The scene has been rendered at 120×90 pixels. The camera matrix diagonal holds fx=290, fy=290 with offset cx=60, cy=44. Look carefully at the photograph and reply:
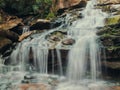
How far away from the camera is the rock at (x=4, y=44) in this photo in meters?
15.8

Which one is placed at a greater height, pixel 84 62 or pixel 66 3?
pixel 66 3

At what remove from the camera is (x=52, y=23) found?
57.3 ft

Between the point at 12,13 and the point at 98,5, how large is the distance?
247 inches

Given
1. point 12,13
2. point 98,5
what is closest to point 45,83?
point 98,5

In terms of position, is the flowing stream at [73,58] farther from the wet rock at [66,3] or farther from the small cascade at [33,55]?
the wet rock at [66,3]

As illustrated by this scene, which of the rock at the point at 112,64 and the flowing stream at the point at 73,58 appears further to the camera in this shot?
the flowing stream at the point at 73,58

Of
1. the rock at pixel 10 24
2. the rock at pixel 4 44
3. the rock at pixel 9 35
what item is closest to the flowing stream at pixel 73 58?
the rock at pixel 4 44

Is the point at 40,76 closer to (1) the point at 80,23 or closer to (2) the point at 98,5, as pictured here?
(1) the point at 80,23

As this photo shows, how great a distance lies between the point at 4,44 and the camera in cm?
1584

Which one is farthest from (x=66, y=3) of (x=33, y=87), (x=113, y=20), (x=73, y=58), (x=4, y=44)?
(x=33, y=87)

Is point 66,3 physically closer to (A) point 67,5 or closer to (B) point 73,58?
(A) point 67,5

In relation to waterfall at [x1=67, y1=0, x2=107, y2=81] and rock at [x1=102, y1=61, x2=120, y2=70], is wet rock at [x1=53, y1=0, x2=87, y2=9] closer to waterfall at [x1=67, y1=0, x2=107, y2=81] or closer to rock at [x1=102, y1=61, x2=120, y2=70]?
waterfall at [x1=67, y1=0, x2=107, y2=81]

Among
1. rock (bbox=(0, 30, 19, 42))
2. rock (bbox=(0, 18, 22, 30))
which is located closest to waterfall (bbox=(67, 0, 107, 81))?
rock (bbox=(0, 30, 19, 42))

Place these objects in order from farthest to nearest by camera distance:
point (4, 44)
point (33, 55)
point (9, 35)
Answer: point (9, 35), point (4, 44), point (33, 55)
